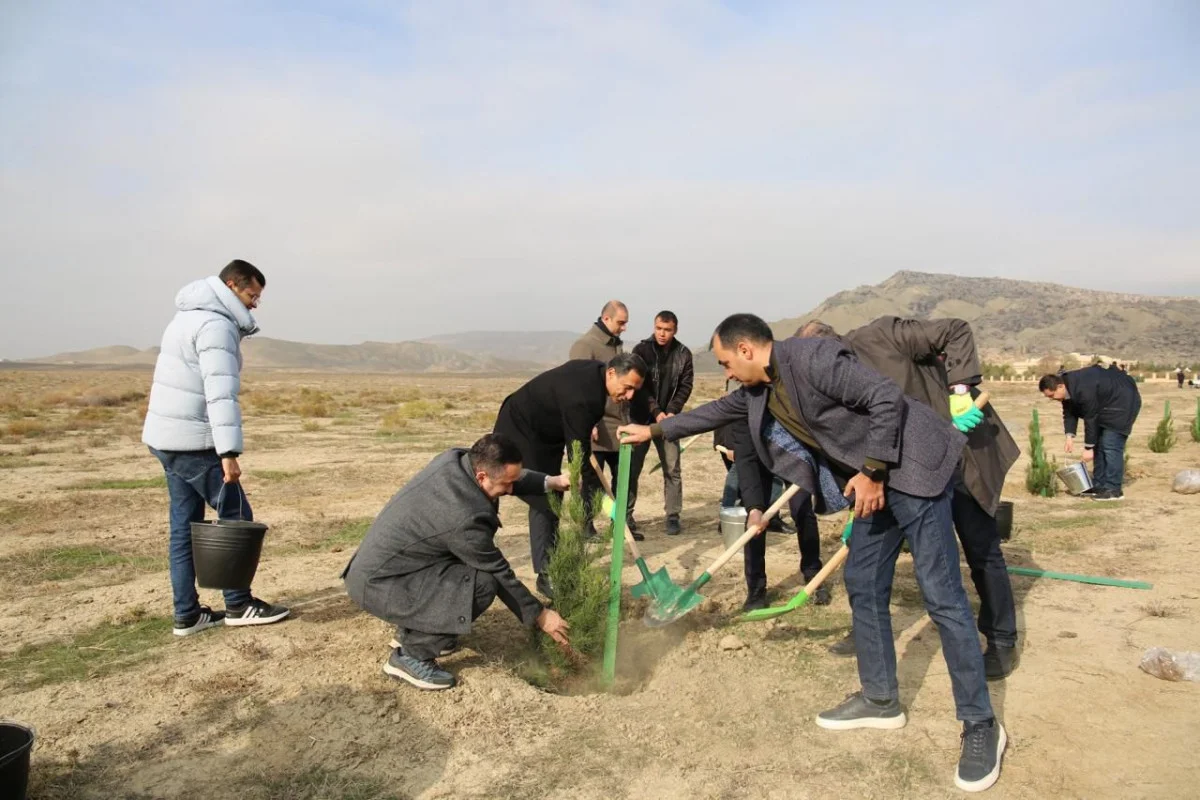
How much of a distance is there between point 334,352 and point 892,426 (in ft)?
577

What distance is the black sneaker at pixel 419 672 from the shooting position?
12.8 feet

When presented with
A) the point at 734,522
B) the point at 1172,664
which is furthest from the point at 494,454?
the point at 1172,664

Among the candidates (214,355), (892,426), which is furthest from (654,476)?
(892,426)

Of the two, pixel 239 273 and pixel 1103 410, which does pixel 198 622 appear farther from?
pixel 1103 410

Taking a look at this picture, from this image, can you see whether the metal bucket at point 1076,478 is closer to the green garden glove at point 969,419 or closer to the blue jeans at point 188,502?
the green garden glove at point 969,419

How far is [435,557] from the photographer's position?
13.0 ft

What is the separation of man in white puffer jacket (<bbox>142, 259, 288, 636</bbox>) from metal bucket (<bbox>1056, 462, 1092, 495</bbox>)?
8.67 metres

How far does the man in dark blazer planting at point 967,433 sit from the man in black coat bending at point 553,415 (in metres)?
1.27

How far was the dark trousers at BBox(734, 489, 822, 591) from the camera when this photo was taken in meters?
5.14

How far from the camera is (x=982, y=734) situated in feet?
10.3

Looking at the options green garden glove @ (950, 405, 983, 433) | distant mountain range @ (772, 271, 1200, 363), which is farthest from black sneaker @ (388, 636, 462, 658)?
distant mountain range @ (772, 271, 1200, 363)

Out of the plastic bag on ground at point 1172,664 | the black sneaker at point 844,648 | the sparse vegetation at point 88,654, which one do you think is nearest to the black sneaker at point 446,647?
the sparse vegetation at point 88,654

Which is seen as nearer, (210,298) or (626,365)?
(210,298)

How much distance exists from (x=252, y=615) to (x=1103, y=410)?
8676 mm
